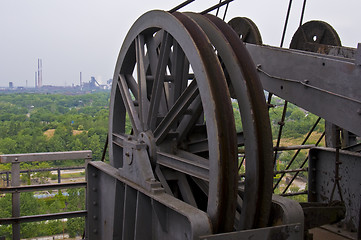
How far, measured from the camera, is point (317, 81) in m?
3.82

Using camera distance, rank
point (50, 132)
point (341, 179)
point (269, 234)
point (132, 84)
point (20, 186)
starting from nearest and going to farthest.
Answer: point (269, 234)
point (20, 186)
point (132, 84)
point (341, 179)
point (50, 132)

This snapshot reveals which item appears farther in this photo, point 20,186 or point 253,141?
point 20,186

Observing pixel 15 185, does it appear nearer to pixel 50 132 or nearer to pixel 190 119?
pixel 190 119

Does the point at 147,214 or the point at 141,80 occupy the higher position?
the point at 141,80

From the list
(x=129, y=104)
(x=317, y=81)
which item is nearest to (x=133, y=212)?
(x=129, y=104)

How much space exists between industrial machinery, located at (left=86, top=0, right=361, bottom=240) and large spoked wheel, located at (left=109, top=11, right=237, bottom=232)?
10mm

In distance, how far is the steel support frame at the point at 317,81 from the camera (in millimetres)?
3357

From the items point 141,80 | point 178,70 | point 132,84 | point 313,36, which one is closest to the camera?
point 178,70

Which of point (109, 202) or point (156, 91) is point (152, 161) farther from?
point (109, 202)

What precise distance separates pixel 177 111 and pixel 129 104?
115cm

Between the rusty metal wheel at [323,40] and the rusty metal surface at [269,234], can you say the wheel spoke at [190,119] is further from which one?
the rusty metal wheel at [323,40]

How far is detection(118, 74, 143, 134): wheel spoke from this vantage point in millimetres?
4914

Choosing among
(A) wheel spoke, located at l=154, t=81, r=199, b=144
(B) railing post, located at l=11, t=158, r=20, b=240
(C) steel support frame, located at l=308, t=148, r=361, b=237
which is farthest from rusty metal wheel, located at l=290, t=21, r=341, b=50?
(B) railing post, located at l=11, t=158, r=20, b=240

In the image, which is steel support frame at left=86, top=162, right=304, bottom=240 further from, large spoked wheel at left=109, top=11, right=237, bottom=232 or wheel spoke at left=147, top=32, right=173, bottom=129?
wheel spoke at left=147, top=32, right=173, bottom=129
